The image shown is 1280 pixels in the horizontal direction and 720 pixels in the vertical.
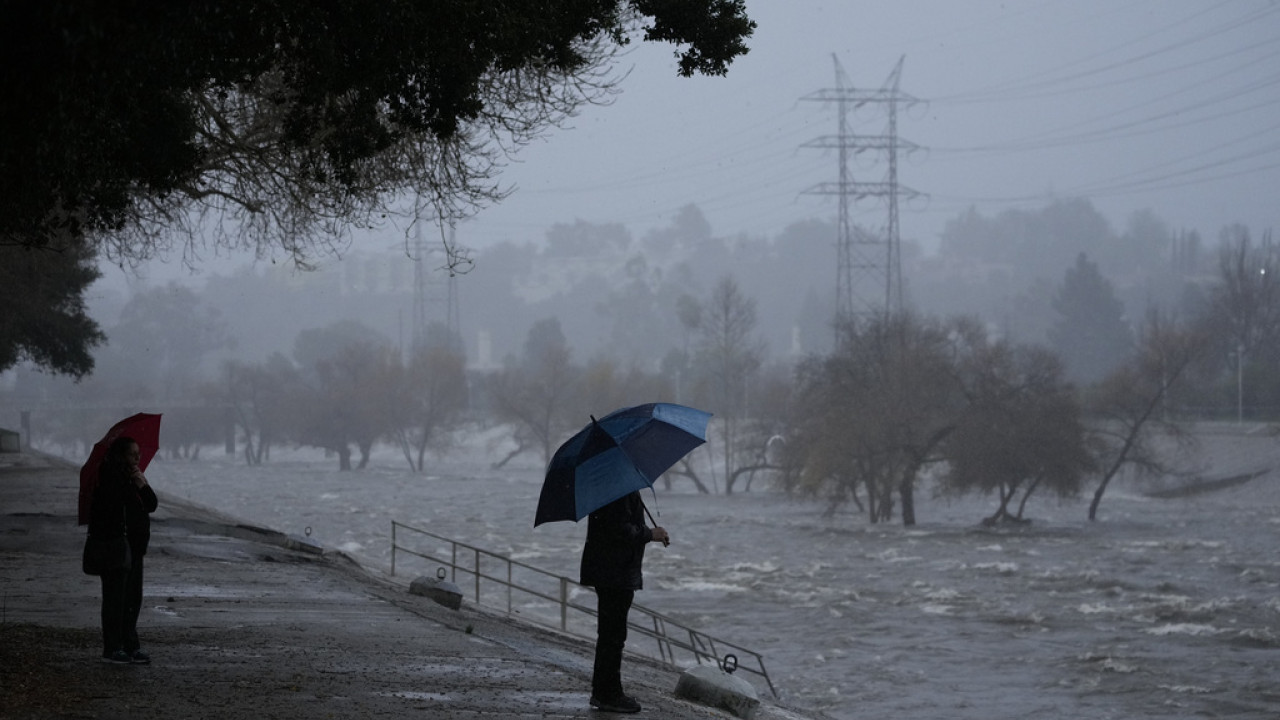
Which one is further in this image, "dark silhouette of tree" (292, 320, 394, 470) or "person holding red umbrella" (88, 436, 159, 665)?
"dark silhouette of tree" (292, 320, 394, 470)

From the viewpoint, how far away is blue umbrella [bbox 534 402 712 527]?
9477 millimetres

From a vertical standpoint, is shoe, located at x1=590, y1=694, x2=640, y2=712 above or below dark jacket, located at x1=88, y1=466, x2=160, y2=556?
below

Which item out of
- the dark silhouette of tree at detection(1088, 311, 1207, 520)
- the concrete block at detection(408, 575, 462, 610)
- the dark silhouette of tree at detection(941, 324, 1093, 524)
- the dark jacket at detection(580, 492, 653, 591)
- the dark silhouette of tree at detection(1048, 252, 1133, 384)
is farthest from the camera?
the dark silhouette of tree at detection(1048, 252, 1133, 384)

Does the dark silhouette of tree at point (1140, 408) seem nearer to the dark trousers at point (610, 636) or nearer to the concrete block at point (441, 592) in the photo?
the concrete block at point (441, 592)

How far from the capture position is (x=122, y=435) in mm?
10828

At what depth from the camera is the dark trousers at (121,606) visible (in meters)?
10.9

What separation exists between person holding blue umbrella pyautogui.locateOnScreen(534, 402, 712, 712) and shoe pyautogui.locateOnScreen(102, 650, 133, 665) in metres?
3.99

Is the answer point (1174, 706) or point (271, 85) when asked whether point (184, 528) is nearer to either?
point (271, 85)

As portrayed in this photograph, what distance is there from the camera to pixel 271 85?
18.6 metres

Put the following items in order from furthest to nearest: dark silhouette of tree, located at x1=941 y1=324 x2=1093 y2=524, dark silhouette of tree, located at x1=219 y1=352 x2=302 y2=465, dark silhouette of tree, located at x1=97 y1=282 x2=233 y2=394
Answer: dark silhouette of tree, located at x1=97 y1=282 x2=233 y2=394 < dark silhouette of tree, located at x1=219 y1=352 x2=302 y2=465 < dark silhouette of tree, located at x1=941 y1=324 x2=1093 y2=524

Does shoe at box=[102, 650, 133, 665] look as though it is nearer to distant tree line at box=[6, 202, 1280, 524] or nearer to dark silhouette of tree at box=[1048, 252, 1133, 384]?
distant tree line at box=[6, 202, 1280, 524]

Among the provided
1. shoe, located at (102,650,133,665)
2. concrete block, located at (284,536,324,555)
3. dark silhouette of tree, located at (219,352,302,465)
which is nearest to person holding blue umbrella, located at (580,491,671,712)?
shoe, located at (102,650,133,665)

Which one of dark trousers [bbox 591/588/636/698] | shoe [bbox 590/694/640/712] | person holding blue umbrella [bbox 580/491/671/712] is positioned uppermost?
person holding blue umbrella [bbox 580/491/671/712]

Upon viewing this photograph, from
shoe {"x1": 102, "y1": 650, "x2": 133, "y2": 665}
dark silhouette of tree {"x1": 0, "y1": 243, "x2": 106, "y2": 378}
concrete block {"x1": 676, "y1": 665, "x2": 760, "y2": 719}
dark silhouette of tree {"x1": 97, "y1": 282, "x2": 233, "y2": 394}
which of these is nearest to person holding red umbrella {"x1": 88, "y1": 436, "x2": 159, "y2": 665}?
shoe {"x1": 102, "y1": 650, "x2": 133, "y2": 665}
